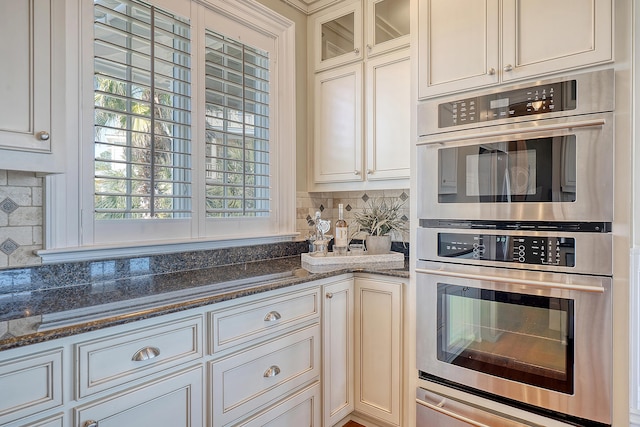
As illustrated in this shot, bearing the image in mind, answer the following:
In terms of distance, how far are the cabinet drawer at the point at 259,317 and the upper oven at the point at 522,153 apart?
0.72m

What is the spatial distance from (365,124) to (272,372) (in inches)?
62.2

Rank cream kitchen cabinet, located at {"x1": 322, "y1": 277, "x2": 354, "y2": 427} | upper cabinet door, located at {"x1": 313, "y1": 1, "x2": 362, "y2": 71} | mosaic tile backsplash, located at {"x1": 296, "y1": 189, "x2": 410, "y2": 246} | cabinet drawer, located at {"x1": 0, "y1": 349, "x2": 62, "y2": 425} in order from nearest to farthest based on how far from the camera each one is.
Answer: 1. cabinet drawer, located at {"x1": 0, "y1": 349, "x2": 62, "y2": 425}
2. cream kitchen cabinet, located at {"x1": 322, "y1": 277, "x2": 354, "y2": 427}
3. upper cabinet door, located at {"x1": 313, "y1": 1, "x2": 362, "y2": 71}
4. mosaic tile backsplash, located at {"x1": 296, "y1": 189, "x2": 410, "y2": 246}

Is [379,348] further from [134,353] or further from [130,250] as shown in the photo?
[130,250]

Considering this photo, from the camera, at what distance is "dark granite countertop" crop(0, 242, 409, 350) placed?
3.48 feet

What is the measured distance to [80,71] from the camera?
156cm

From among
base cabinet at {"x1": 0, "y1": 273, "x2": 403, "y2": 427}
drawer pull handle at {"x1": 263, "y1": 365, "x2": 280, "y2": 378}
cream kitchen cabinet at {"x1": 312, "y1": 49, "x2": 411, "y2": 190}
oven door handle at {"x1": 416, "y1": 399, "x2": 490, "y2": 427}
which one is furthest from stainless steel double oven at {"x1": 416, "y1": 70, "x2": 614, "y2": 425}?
drawer pull handle at {"x1": 263, "y1": 365, "x2": 280, "y2": 378}

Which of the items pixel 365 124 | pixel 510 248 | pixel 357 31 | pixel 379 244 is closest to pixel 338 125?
pixel 365 124

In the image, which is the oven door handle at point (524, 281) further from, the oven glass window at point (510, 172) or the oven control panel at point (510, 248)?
the oven glass window at point (510, 172)

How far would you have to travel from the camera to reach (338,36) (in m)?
2.56

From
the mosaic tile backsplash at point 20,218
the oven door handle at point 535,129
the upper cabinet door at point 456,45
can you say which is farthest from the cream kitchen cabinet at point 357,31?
the mosaic tile backsplash at point 20,218

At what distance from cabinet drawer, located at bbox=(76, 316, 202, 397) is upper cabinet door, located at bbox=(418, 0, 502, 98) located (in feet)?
4.91

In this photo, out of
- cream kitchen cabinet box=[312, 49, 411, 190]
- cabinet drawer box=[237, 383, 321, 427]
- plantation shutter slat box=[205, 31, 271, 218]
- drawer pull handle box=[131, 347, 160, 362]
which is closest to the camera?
drawer pull handle box=[131, 347, 160, 362]

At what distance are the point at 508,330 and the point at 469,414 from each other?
425 mm

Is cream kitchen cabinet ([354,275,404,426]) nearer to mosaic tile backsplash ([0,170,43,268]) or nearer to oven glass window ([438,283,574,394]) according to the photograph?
oven glass window ([438,283,574,394])
